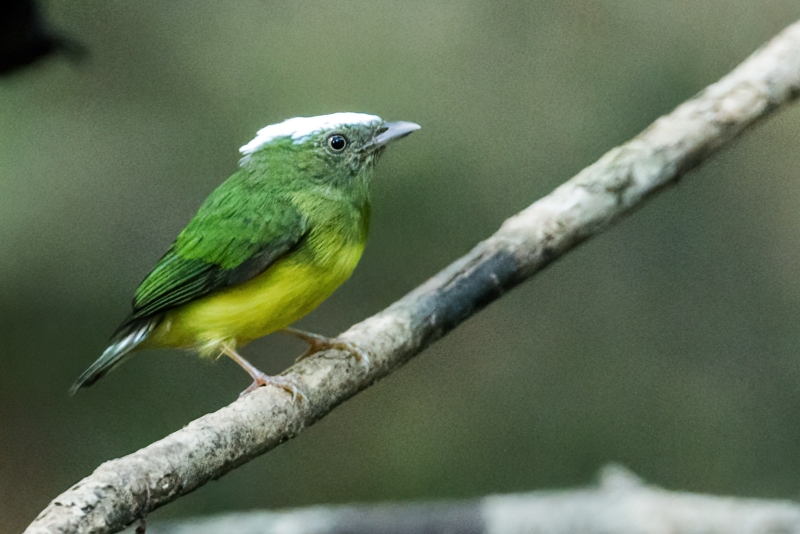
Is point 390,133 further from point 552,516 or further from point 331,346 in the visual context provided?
point 552,516

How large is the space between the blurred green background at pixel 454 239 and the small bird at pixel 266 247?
0.31 m

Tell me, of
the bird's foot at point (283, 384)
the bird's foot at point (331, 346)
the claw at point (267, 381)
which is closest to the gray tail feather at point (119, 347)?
the claw at point (267, 381)

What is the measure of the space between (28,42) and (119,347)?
90cm

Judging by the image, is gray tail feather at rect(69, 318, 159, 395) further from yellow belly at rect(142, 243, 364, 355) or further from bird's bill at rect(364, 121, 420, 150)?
bird's bill at rect(364, 121, 420, 150)

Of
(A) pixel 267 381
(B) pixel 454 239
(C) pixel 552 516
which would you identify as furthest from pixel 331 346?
(C) pixel 552 516

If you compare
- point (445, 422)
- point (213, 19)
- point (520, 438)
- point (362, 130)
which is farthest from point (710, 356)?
point (213, 19)

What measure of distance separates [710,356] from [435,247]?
0.92m

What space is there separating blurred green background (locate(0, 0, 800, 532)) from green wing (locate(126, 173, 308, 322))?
31 centimetres

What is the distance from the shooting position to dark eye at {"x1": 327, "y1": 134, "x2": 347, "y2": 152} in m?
2.00

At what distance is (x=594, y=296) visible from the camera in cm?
250

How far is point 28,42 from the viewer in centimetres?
214

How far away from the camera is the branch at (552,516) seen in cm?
230

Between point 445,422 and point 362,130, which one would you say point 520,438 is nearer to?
point 445,422

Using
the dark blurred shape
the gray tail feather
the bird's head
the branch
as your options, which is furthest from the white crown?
the branch
